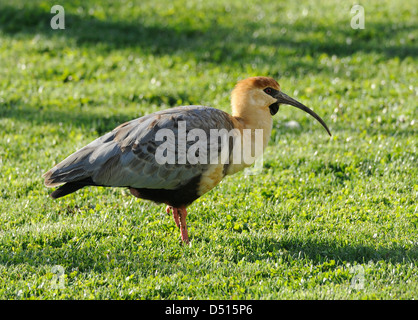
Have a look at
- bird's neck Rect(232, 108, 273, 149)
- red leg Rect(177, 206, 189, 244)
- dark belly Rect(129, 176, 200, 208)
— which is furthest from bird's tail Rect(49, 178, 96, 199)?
bird's neck Rect(232, 108, 273, 149)

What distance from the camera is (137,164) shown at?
5.56 m

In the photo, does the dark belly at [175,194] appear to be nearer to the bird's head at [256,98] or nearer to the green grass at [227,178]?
the green grass at [227,178]

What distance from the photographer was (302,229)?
5.93 metres

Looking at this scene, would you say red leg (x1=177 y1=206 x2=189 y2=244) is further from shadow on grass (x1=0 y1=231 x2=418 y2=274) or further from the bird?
shadow on grass (x1=0 y1=231 x2=418 y2=274)

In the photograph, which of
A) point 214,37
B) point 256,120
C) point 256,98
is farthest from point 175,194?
point 214,37

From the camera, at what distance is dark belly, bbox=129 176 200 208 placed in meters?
5.64

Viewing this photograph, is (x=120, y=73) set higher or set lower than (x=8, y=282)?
higher

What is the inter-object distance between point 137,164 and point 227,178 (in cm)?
195

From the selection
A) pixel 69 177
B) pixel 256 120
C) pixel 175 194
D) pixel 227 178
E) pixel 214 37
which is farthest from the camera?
pixel 214 37

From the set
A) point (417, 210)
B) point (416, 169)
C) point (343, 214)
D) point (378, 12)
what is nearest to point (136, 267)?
point (343, 214)

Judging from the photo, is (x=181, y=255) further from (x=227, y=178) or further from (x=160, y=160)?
(x=227, y=178)

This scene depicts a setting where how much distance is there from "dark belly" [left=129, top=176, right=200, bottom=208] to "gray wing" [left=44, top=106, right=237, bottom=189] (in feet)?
0.18

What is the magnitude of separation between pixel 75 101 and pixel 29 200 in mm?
3366

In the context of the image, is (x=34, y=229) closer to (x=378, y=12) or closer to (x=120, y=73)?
(x=120, y=73)
